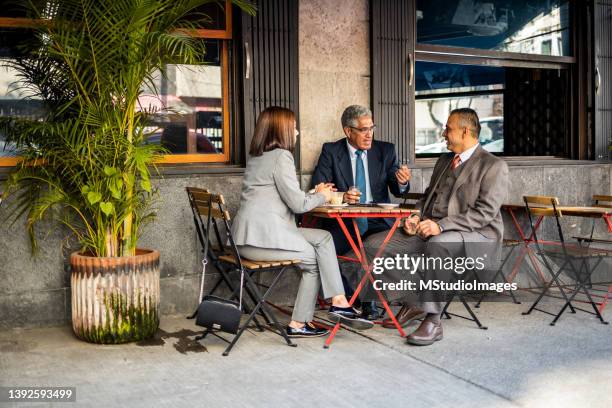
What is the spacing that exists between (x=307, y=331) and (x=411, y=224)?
1114 millimetres

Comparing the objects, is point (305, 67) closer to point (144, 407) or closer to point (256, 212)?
point (256, 212)

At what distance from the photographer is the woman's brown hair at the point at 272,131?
5238mm

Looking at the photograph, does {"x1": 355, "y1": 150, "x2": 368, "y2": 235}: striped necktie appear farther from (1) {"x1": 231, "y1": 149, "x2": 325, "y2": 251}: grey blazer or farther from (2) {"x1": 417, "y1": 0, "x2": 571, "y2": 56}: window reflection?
(2) {"x1": 417, "y1": 0, "x2": 571, "y2": 56}: window reflection

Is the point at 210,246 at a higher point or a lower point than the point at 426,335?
higher

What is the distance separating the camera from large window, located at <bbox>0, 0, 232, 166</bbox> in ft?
20.3

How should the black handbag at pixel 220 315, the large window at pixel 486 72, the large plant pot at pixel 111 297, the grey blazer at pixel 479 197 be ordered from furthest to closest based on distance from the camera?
the large window at pixel 486 72 < the grey blazer at pixel 479 197 < the large plant pot at pixel 111 297 < the black handbag at pixel 220 315

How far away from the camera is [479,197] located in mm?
5402

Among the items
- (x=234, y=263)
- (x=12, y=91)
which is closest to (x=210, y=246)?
(x=234, y=263)

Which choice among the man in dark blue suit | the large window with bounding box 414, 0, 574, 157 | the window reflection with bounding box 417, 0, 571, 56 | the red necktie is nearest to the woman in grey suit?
the man in dark blue suit

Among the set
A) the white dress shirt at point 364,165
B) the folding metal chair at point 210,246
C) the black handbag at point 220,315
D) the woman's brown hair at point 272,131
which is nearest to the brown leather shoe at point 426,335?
the folding metal chair at point 210,246

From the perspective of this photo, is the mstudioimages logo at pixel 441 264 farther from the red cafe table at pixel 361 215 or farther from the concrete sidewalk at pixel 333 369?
the concrete sidewalk at pixel 333 369

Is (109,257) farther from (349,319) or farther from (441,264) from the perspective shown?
(441,264)

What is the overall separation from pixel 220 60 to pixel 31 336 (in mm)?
2700

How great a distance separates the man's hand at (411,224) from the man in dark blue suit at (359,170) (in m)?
0.52
